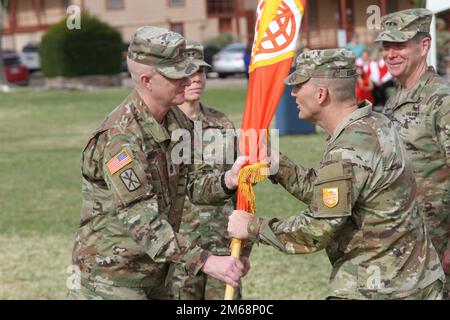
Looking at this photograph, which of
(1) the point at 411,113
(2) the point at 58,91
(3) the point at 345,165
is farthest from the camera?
(2) the point at 58,91

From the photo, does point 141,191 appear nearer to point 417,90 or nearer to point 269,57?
point 269,57

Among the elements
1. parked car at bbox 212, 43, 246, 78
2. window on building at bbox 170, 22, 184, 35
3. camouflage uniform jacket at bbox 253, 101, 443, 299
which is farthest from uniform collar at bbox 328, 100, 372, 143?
window on building at bbox 170, 22, 184, 35

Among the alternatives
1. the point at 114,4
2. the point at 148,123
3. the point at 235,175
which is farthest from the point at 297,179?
the point at 114,4

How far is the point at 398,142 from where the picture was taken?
545 centimetres

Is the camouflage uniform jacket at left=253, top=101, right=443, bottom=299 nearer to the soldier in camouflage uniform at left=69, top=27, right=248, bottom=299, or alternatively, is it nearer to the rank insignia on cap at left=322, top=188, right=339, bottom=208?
the rank insignia on cap at left=322, top=188, right=339, bottom=208

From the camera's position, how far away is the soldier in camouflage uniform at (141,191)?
552cm

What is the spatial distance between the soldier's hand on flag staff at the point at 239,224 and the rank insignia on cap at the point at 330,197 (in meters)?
0.65

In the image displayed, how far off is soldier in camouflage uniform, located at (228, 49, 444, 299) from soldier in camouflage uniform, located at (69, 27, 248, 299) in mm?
548

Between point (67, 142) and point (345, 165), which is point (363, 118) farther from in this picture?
point (67, 142)

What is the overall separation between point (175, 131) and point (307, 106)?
2.71ft

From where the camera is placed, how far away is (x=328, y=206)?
5242 mm

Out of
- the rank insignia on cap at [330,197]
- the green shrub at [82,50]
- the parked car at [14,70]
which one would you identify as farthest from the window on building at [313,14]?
the rank insignia on cap at [330,197]
